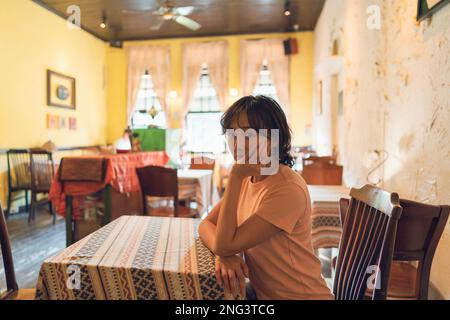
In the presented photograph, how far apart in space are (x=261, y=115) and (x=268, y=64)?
20.0 ft

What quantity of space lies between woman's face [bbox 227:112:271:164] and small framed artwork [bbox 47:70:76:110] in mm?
5398

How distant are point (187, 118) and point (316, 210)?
547 centimetres

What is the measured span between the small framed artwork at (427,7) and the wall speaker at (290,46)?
5.09 metres

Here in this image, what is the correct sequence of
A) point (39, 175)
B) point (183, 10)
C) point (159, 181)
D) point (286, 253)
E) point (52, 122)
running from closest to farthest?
point (286, 253) < point (159, 181) < point (39, 175) < point (183, 10) < point (52, 122)

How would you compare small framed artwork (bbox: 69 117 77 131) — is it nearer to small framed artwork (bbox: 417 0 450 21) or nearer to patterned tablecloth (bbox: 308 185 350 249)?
patterned tablecloth (bbox: 308 185 350 249)

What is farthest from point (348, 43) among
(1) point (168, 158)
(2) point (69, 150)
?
(2) point (69, 150)

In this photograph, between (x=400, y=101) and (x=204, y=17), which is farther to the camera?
(x=204, y=17)

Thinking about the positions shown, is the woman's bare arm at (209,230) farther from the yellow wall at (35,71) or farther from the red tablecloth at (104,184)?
the yellow wall at (35,71)

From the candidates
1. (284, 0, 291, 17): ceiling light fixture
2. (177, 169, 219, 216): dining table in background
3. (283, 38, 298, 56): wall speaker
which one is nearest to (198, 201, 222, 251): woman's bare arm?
(177, 169, 219, 216): dining table in background

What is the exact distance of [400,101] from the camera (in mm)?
2139

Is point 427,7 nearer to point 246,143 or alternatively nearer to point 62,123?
point 246,143

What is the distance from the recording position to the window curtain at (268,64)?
6758mm

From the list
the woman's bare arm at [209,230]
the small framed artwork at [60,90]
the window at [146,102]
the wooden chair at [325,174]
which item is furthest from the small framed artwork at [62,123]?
the woman's bare arm at [209,230]

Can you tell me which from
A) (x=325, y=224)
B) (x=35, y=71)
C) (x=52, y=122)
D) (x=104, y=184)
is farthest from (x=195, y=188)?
(x=35, y=71)
